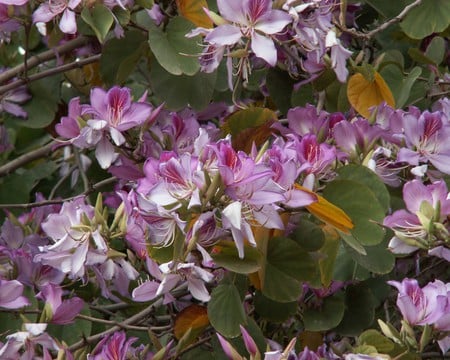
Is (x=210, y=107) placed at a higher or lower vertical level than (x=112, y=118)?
lower

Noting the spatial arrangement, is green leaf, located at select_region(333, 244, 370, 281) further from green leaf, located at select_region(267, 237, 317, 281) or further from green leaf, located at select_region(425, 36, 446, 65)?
green leaf, located at select_region(425, 36, 446, 65)

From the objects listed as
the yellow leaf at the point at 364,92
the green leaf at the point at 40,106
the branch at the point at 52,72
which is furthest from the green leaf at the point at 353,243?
the green leaf at the point at 40,106

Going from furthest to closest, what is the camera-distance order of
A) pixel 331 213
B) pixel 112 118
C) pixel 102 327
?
pixel 102 327 < pixel 112 118 < pixel 331 213

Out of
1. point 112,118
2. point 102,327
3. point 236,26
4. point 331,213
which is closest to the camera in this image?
point 331,213

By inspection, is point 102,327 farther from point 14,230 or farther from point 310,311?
point 310,311

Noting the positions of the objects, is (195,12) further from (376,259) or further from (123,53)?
(376,259)

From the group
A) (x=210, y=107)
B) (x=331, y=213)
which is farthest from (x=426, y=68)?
(x=331, y=213)

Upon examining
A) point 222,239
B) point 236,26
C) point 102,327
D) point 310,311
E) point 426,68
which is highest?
point 236,26

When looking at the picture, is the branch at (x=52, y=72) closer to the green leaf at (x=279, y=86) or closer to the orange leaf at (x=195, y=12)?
the orange leaf at (x=195, y=12)
